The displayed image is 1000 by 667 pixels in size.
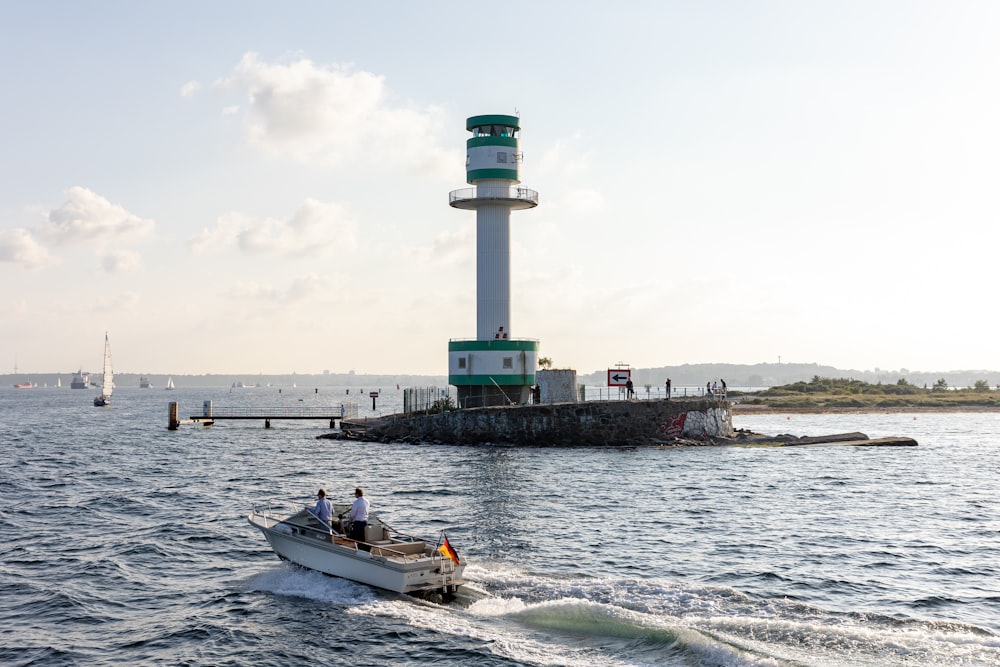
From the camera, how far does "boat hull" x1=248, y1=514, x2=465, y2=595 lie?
20250 millimetres

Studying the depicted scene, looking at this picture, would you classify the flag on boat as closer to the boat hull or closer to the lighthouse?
the boat hull

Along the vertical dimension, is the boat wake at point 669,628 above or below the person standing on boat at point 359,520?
below

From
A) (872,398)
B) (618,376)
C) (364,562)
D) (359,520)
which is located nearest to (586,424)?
(618,376)

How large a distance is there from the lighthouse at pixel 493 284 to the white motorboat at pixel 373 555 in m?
34.9

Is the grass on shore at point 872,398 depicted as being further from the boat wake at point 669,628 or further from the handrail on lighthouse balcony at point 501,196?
the boat wake at point 669,628

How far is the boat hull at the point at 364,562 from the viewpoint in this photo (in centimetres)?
2025

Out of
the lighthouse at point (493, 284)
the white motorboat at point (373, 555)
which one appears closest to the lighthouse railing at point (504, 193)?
the lighthouse at point (493, 284)

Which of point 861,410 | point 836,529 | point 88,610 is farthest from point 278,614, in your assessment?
point 861,410

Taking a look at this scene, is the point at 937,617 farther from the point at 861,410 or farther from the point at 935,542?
the point at 861,410

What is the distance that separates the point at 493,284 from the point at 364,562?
40.0 meters

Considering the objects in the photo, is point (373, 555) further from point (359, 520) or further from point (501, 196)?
point (501, 196)

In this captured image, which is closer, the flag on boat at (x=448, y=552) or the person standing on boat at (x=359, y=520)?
the flag on boat at (x=448, y=552)

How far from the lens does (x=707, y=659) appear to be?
53.4ft

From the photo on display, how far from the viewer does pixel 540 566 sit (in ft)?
77.5
